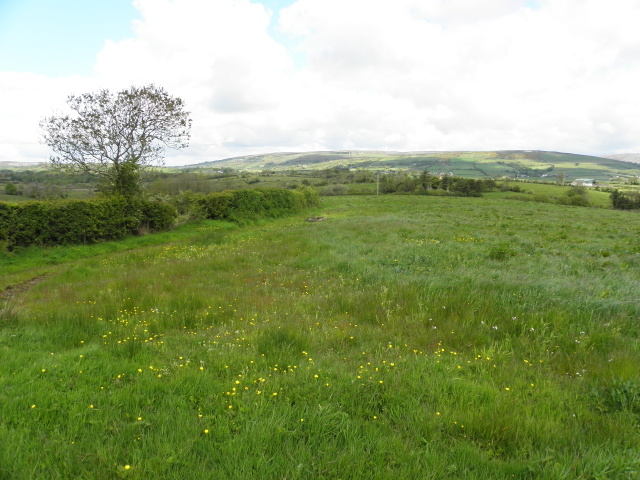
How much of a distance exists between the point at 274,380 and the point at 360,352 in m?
1.42

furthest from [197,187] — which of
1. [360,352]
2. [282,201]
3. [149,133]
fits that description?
[360,352]

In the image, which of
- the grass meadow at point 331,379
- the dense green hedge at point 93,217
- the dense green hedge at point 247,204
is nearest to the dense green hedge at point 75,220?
the dense green hedge at point 93,217

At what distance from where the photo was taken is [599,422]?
10.8ft

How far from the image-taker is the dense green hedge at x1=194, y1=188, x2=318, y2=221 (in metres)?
27.4

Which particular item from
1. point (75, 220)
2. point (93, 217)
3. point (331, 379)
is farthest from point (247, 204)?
point (331, 379)

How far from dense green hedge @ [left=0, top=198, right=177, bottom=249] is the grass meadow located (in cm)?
935

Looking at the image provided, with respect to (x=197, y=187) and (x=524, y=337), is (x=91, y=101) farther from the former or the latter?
(x=197, y=187)

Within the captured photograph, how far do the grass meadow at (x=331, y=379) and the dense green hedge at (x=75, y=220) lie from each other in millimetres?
9352

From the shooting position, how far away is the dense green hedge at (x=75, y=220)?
49.3 feet

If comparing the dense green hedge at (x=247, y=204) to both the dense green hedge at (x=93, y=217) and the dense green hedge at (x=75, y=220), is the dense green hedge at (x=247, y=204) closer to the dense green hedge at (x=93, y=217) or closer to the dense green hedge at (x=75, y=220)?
the dense green hedge at (x=93, y=217)

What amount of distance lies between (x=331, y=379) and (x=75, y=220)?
60.6 feet

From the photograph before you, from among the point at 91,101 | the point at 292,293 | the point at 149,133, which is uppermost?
the point at 91,101

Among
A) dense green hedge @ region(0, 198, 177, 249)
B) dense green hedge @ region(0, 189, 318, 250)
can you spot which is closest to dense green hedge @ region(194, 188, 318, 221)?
dense green hedge @ region(0, 189, 318, 250)

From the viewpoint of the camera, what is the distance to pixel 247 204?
2958 centimetres
